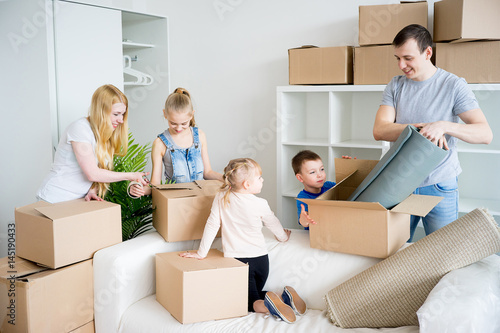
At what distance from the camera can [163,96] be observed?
3.76m

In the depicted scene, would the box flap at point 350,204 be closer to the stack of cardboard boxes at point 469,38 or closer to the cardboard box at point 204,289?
the cardboard box at point 204,289

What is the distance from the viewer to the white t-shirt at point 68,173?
2.23 m

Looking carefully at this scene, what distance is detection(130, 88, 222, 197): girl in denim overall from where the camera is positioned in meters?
2.58

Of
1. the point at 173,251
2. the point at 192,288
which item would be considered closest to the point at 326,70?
the point at 173,251

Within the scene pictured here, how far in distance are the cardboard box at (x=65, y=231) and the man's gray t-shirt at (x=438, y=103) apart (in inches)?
51.9

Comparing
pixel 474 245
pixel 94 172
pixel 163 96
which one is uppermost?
pixel 163 96

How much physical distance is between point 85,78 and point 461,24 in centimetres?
213

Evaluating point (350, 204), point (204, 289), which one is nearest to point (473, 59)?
point (350, 204)

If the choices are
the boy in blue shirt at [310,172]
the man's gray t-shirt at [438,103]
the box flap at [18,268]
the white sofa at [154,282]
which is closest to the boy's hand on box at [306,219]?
the white sofa at [154,282]

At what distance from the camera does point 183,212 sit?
2203 millimetres

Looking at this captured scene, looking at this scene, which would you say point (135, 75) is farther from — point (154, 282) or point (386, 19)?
point (154, 282)

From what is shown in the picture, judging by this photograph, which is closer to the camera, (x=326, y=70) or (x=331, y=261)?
(x=331, y=261)

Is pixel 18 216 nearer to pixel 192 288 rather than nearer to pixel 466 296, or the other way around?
pixel 192 288

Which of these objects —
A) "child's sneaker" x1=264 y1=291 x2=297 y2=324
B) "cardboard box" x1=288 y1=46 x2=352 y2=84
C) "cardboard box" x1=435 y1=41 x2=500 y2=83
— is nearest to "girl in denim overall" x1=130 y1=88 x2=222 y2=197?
"cardboard box" x1=288 y1=46 x2=352 y2=84
